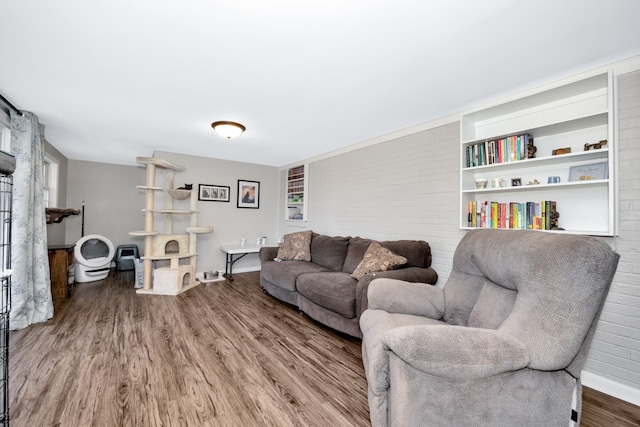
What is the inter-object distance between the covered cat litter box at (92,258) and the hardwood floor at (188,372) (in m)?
1.60

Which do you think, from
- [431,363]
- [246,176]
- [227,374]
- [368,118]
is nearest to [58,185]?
[246,176]

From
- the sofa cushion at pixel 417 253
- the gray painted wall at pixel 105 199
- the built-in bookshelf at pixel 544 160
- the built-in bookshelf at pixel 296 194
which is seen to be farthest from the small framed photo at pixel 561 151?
the gray painted wall at pixel 105 199

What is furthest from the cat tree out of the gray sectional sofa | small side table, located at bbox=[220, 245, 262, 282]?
the gray sectional sofa

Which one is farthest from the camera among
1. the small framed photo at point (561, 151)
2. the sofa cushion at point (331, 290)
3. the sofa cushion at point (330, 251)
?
the sofa cushion at point (330, 251)

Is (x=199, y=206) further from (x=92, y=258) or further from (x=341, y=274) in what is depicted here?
(x=341, y=274)

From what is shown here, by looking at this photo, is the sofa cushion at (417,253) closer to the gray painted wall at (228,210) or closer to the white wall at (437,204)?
the white wall at (437,204)

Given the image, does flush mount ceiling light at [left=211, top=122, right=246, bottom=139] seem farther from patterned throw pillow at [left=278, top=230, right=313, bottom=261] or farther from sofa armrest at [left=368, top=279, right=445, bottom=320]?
sofa armrest at [left=368, top=279, right=445, bottom=320]

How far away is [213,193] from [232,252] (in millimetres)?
1251

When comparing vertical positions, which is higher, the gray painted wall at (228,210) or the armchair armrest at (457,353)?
the gray painted wall at (228,210)

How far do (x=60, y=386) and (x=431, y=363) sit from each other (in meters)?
2.35

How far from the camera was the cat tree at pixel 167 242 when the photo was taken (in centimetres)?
398

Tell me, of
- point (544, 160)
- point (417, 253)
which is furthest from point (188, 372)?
point (544, 160)

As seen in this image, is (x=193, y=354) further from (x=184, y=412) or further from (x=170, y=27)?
(x=170, y=27)

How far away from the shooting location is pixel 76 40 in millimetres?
1800
